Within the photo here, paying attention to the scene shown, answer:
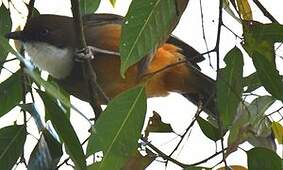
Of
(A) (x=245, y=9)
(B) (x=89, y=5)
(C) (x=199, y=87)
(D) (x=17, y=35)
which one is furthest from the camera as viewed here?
(C) (x=199, y=87)

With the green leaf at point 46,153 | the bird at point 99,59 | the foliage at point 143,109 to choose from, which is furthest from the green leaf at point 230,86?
the bird at point 99,59

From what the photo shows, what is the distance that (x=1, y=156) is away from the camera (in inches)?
39.3

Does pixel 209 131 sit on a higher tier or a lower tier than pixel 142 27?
lower

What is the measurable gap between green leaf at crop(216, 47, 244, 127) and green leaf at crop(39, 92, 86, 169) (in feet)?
0.86

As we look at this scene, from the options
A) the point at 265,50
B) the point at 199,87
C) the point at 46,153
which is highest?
the point at 265,50

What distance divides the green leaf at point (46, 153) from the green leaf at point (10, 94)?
16cm

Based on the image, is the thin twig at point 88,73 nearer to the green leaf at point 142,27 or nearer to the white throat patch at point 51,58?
the green leaf at point 142,27

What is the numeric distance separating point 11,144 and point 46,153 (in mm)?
69

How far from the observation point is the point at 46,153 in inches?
38.3

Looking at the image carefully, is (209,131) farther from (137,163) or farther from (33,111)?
(33,111)

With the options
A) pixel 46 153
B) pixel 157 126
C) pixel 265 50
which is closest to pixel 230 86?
pixel 265 50

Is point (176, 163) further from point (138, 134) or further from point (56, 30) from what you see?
point (56, 30)

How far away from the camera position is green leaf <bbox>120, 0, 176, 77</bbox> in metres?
0.92

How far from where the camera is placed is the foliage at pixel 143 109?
92 centimetres
